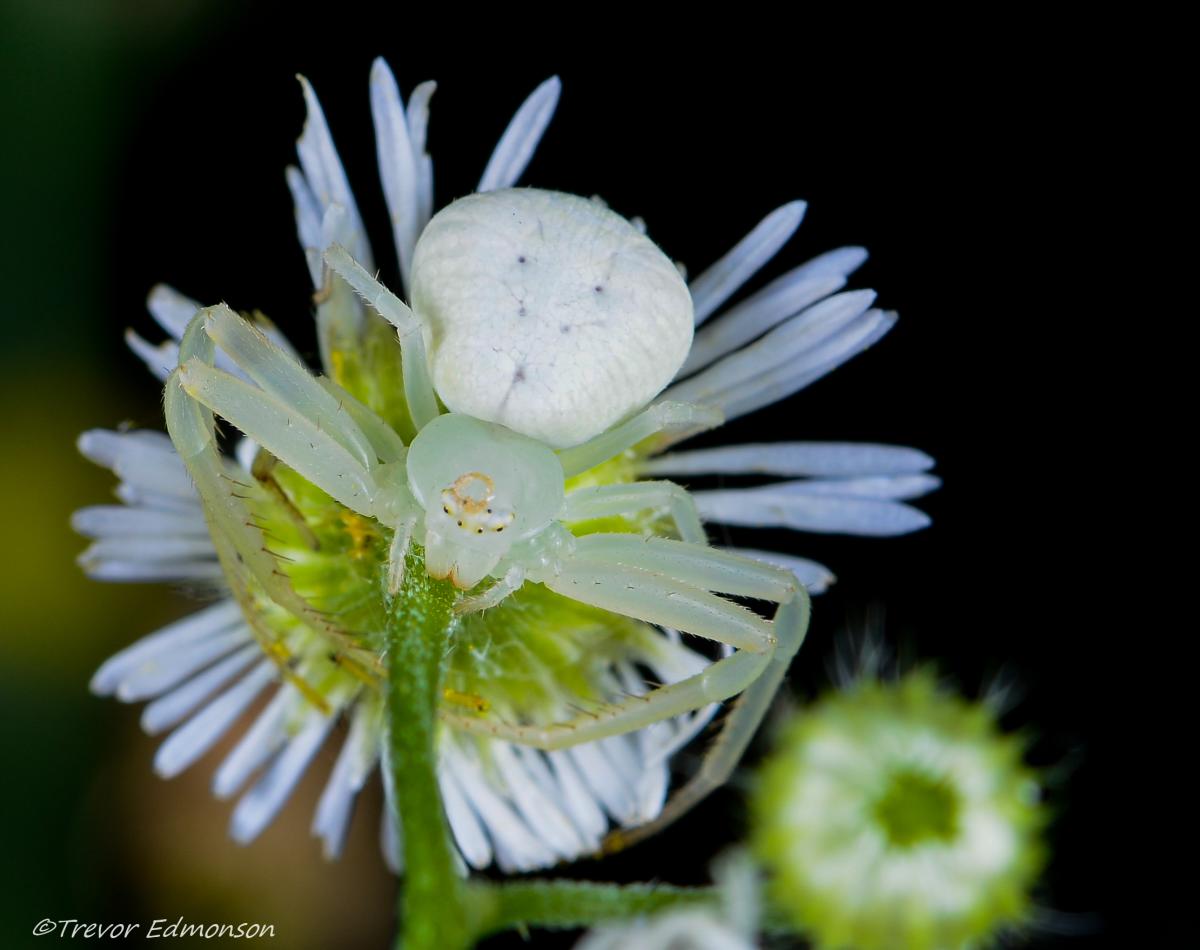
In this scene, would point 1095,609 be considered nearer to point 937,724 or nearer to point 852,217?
point 937,724

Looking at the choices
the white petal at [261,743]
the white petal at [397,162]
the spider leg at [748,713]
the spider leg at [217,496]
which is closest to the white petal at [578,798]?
the spider leg at [748,713]

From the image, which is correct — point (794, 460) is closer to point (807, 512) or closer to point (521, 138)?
point (807, 512)

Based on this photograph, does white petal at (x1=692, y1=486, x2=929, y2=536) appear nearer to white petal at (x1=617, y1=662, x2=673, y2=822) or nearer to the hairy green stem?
white petal at (x1=617, y1=662, x2=673, y2=822)

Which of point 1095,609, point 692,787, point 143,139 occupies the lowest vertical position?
point 1095,609

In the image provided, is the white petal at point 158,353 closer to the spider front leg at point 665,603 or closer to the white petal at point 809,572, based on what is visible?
the spider front leg at point 665,603

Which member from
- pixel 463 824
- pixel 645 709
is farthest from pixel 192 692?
pixel 645 709

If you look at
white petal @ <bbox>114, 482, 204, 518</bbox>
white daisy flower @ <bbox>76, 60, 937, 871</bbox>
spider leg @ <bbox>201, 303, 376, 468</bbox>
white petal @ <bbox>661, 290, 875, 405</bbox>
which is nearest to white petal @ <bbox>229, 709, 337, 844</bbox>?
white daisy flower @ <bbox>76, 60, 937, 871</bbox>

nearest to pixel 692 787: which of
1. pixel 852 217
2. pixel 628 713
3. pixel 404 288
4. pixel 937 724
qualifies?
pixel 628 713
